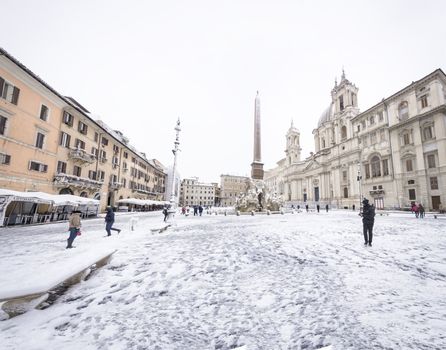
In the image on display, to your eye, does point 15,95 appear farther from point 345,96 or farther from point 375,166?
point 345,96

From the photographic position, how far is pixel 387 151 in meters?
34.5

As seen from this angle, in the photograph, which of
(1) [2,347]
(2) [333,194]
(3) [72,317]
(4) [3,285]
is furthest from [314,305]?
(2) [333,194]

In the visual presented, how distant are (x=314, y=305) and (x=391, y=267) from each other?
321cm

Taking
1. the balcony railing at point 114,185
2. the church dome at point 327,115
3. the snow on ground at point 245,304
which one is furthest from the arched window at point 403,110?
the balcony railing at point 114,185

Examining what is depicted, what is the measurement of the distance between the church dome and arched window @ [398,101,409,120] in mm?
24953

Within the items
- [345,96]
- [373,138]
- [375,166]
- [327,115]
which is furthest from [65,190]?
[327,115]

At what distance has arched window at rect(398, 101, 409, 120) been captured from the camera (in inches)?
1269

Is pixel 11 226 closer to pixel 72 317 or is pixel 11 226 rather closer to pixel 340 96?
pixel 72 317

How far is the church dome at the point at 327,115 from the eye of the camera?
58.7m

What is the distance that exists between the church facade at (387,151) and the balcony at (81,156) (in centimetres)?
2555

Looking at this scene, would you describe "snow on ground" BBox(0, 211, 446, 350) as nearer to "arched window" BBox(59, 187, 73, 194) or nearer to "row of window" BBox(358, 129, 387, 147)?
"arched window" BBox(59, 187, 73, 194)

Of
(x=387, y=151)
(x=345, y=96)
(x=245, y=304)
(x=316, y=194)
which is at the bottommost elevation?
(x=245, y=304)

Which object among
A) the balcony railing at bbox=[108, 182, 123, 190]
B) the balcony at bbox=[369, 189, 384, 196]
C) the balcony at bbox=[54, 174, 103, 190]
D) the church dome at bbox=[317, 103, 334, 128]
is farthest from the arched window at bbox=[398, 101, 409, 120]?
the balcony at bbox=[54, 174, 103, 190]

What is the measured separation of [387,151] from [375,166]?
140 inches
